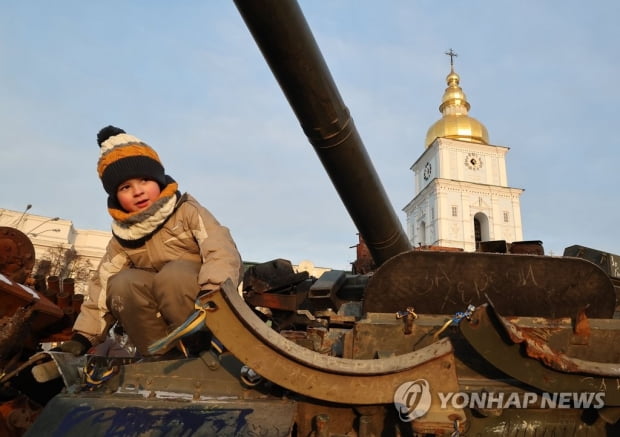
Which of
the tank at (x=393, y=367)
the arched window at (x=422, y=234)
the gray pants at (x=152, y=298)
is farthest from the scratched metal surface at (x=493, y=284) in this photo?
the arched window at (x=422, y=234)

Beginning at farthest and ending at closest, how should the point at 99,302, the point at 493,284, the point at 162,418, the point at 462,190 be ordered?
the point at 462,190 → the point at 99,302 → the point at 493,284 → the point at 162,418

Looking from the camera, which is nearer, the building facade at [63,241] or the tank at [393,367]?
the tank at [393,367]

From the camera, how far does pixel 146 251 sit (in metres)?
2.64

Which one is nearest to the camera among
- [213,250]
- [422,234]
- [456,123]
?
[213,250]

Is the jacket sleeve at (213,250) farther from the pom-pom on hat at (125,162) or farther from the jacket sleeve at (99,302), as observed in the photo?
the jacket sleeve at (99,302)

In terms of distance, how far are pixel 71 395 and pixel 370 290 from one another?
4.23 ft

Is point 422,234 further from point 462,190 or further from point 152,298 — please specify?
point 152,298

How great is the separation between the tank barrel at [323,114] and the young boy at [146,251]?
34.1 inches

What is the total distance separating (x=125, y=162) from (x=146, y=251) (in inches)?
19.0

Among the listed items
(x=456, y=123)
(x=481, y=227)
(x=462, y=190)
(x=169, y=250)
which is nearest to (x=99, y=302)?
(x=169, y=250)

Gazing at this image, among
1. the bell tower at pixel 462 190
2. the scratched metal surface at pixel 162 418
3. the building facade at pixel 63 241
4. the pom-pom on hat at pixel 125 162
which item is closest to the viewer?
the scratched metal surface at pixel 162 418

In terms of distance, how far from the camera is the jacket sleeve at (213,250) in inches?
87.6

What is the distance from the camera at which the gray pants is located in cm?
234

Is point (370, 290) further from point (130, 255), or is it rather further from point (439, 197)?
point (439, 197)
